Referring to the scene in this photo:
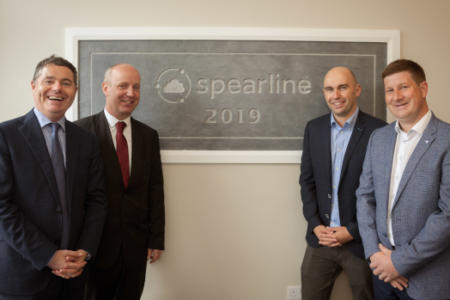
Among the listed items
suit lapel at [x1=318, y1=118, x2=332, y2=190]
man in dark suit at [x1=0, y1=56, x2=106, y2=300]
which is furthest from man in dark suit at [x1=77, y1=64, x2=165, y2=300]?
suit lapel at [x1=318, y1=118, x2=332, y2=190]

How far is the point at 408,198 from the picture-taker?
55.9 inches

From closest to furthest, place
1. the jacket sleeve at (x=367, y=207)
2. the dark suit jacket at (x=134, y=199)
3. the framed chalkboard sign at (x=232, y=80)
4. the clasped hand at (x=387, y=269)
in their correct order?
1. the clasped hand at (x=387, y=269)
2. the jacket sleeve at (x=367, y=207)
3. the dark suit jacket at (x=134, y=199)
4. the framed chalkboard sign at (x=232, y=80)

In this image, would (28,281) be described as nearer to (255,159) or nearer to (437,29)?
(255,159)

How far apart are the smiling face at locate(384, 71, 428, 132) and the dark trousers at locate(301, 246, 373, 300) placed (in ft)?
2.90

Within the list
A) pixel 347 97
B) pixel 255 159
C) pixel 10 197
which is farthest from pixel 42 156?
pixel 347 97

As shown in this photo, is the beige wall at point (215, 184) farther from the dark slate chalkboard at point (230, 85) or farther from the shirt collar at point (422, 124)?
the shirt collar at point (422, 124)

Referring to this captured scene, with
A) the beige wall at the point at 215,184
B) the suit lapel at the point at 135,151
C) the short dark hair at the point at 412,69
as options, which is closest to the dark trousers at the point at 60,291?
the suit lapel at the point at 135,151

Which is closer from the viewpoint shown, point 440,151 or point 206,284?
point 440,151

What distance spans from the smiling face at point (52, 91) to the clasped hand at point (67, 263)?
66 centimetres

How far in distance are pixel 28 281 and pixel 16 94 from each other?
4.78 ft

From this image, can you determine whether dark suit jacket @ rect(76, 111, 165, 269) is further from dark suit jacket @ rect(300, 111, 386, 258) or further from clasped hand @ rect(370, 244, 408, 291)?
clasped hand @ rect(370, 244, 408, 291)

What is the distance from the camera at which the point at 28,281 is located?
135 cm

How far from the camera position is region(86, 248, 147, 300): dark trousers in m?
1.73

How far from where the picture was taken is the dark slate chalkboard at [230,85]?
2168 mm
